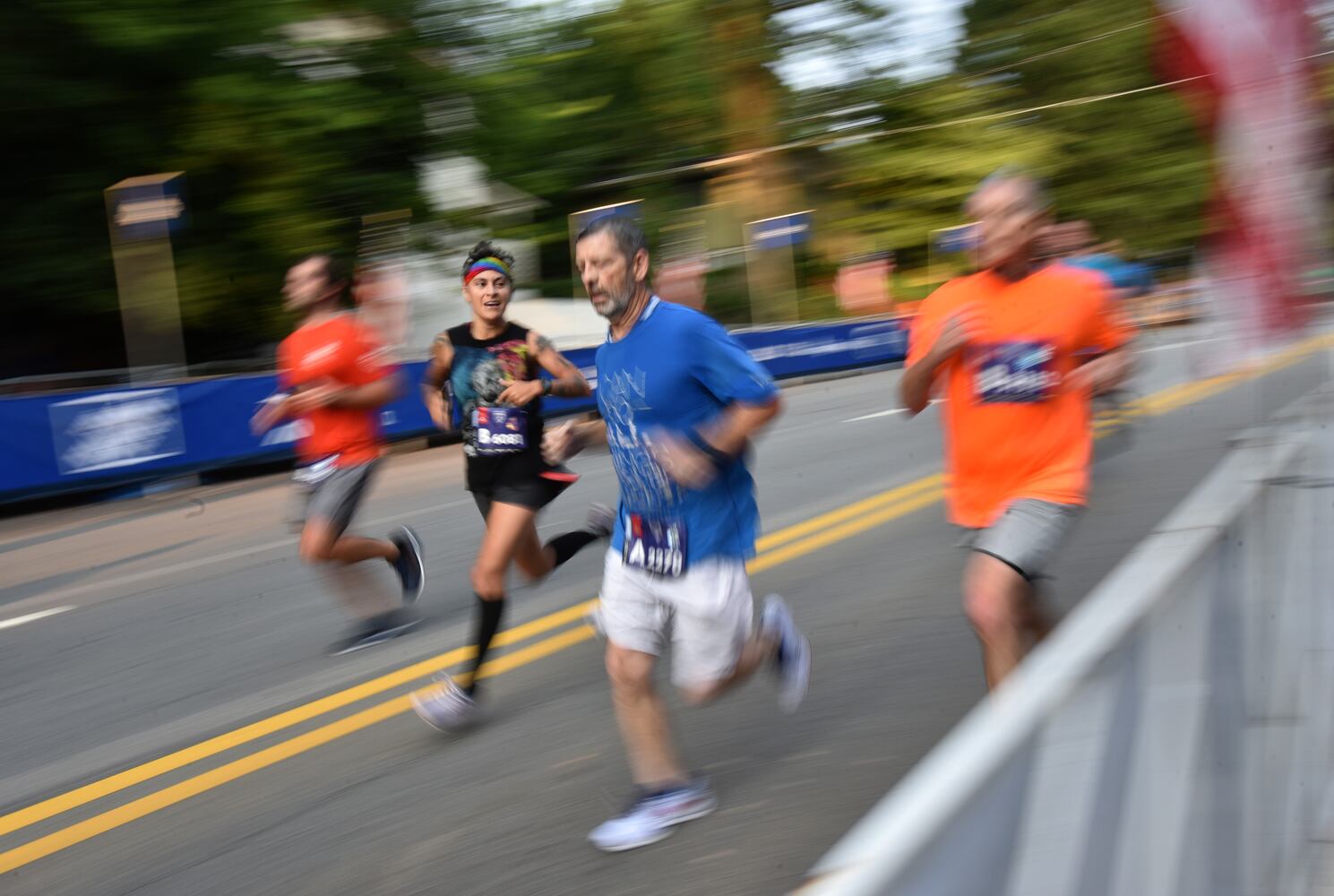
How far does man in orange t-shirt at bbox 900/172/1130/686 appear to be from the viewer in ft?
12.9

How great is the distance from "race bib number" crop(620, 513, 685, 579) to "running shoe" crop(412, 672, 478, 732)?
1376 millimetres

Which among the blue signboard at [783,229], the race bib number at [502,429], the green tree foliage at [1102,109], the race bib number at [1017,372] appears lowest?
the race bib number at [502,429]

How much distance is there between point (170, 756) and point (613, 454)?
91.6 inches

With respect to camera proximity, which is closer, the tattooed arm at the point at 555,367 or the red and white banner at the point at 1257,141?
the red and white banner at the point at 1257,141

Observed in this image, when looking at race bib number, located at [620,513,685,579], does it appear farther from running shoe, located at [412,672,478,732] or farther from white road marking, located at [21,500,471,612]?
white road marking, located at [21,500,471,612]

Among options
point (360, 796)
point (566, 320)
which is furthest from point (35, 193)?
point (360, 796)

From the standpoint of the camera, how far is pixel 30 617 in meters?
7.94

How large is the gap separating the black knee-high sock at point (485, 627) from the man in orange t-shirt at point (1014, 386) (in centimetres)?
179

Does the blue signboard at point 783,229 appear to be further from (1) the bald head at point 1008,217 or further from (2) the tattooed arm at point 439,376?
(1) the bald head at point 1008,217

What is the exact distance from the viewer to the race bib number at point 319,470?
6.23 meters

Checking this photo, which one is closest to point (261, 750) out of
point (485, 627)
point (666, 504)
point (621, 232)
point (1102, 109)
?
point (485, 627)

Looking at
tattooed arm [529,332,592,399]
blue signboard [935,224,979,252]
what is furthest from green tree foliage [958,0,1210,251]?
tattooed arm [529,332,592,399]

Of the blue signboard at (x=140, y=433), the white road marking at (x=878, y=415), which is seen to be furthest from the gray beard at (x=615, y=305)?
the white road marking at (x=878, y=415)

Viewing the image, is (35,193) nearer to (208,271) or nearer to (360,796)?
(208,271)
